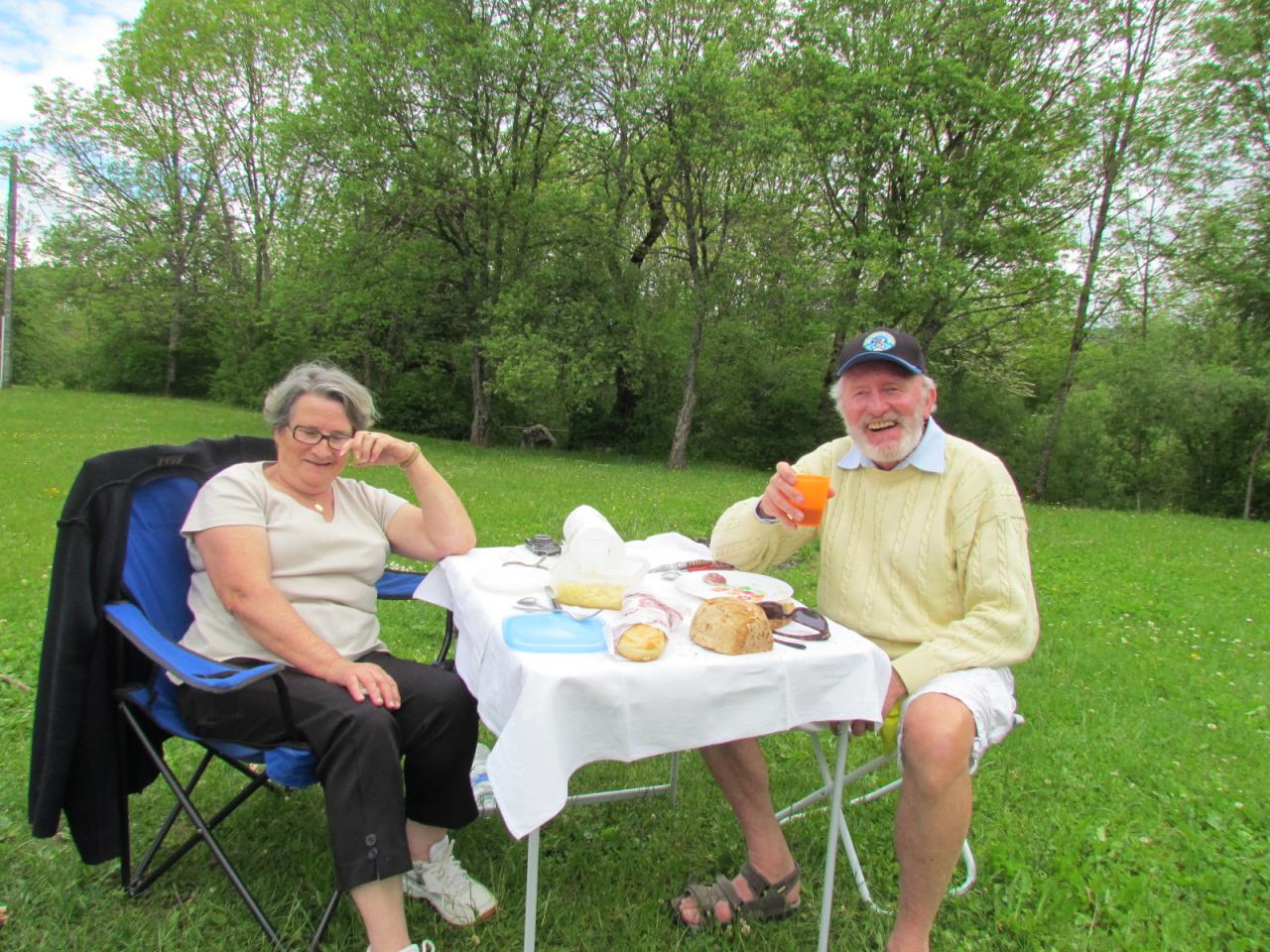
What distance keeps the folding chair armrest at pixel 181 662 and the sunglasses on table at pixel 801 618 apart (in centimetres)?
114

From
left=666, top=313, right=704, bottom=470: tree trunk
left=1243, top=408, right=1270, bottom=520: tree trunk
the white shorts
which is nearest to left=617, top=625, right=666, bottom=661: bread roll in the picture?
the white shorts

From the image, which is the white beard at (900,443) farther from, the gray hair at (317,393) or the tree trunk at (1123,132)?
the tree trunk at (1123,132)

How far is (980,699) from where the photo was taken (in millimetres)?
1796

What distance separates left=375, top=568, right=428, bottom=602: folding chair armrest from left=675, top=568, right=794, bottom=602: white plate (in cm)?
90

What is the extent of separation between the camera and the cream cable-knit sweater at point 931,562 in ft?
6.15

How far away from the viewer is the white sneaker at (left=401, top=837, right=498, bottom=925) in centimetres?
190

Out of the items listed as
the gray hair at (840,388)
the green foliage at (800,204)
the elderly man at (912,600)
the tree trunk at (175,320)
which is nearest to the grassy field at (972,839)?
the elderly man at (912,600)

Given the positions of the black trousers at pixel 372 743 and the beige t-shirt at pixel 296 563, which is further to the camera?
the beige t-shirt at pixel 296 563

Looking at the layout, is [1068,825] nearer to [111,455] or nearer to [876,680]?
[876,680]

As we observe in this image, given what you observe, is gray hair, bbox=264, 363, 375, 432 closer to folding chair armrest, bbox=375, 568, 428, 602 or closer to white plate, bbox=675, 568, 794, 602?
folding chair armrest, bbox=375, 568, 428, 602

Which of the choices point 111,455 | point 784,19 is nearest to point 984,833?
point 111,455

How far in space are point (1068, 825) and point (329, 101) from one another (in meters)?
16.5

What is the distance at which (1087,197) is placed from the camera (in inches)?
620

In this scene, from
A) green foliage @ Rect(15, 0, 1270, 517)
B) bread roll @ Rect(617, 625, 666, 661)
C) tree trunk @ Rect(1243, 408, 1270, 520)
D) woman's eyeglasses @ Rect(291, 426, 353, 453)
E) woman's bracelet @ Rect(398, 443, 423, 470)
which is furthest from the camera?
tree trunk @ Rect(1243, 408, 1270, 520)
